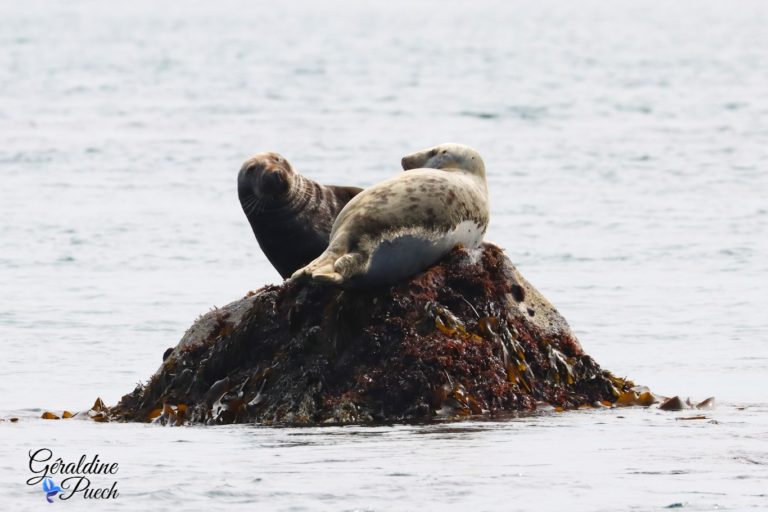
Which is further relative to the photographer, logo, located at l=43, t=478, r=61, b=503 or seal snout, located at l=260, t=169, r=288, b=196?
seal snout, located at l=260, t=169, r=288, b=196

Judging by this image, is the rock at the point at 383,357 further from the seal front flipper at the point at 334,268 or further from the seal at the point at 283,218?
the seal at the point at 283,218

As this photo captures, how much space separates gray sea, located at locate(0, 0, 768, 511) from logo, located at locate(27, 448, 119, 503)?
0.16 ft

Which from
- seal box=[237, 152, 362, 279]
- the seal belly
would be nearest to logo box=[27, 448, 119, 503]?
the seal belly

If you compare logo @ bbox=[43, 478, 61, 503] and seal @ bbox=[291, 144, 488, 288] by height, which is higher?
seal @ bbox=[291, 144, 488, 288]

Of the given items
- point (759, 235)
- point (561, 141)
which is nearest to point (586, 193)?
point (759, 235)

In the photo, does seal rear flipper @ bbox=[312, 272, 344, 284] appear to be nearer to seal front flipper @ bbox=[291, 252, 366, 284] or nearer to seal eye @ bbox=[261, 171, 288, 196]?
seal front flipper @ bbox=[291, 252, 366, 284]

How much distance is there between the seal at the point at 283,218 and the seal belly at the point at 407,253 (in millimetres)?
998

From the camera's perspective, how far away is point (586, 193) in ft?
66.0

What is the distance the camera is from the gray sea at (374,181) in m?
5.91

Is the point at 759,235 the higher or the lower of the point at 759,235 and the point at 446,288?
the lower

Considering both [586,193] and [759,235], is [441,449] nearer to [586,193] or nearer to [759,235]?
[759,235]

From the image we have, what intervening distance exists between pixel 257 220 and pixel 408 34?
55547mm

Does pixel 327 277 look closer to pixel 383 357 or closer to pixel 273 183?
pixel 383 357

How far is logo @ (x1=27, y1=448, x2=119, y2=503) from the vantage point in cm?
564
